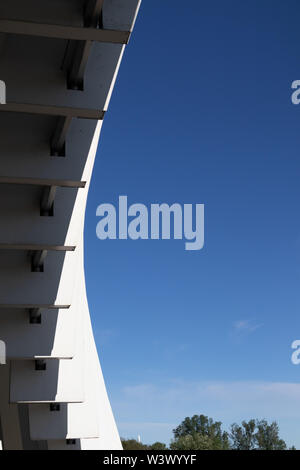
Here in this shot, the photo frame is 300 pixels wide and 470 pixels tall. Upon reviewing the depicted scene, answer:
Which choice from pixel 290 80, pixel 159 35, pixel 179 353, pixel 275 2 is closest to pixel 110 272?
pixel 179 353

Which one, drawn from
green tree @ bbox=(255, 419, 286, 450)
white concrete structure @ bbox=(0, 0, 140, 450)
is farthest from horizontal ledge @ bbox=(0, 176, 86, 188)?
green tree @ bbox=(255, 419, 286, 450)

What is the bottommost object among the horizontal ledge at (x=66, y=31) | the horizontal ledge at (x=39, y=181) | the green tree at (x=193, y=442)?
the green tree at (x=193, y=442)

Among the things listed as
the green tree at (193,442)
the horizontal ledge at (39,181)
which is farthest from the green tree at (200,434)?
the horizontal ledge at (39,181)

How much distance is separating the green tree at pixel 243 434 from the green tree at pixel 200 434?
1250mm

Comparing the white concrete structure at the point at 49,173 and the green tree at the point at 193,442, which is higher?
the white concrete structure at the point at 49,173

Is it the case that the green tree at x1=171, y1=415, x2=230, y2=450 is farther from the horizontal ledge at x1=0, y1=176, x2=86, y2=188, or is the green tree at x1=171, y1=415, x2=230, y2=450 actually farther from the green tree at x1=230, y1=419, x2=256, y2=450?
the horizontal ledge at x1=0, y1=176, x2=86, y2=188

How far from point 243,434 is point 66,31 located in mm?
105111

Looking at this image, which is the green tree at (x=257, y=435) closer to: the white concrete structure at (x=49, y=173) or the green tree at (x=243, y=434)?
the green tree at (x=243, y=434)

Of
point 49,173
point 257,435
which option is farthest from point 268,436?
point 49,173

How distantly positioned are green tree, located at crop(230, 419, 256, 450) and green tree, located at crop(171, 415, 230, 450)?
1250mm

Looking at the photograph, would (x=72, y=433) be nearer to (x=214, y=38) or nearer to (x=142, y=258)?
(x=142, y=258)

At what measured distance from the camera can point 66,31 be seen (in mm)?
5047

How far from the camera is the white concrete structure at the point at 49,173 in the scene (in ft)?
17.4

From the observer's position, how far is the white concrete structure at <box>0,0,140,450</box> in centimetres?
530
